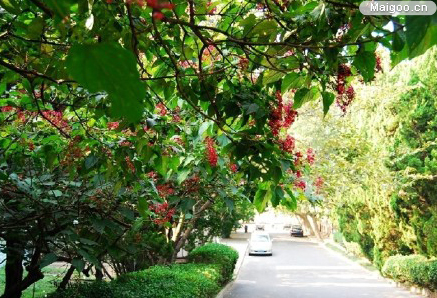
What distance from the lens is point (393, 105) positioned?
43.3 feet

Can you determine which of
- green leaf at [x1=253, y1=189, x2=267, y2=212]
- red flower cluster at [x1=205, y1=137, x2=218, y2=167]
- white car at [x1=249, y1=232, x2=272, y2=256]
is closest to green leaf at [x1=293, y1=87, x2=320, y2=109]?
green leaf at [x1=253, y1=189, x2=267, y2=212]

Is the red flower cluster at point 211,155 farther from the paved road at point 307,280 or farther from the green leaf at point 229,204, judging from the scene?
the paved road at point 307,280

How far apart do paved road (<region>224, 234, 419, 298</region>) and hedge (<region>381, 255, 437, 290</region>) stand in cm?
47

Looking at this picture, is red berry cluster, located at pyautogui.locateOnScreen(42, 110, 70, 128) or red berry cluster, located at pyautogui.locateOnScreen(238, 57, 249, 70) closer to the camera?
red berry cluster, located at pyautogui.locateOnScreen(238, 57, 249, 70)

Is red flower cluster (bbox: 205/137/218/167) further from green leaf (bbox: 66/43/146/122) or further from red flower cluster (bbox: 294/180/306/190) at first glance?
green leaf (bbox: 66/43/146/122)

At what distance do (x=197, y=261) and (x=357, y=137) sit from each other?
6034 millimetres

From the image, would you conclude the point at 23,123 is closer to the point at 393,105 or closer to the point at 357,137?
the point at 357,137

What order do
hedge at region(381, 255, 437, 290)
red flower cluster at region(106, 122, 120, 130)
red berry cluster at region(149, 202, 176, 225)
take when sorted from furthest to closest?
hedge at region(381, 255, 437, 290), red berry cluster at region(149, 202, 176, 225), red flower cluster at region(106, 122, 120, 130)

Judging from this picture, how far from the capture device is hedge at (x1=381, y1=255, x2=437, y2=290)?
11086mm

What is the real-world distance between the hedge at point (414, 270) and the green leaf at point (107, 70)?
12.1 metres

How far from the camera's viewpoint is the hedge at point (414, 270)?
436 inches

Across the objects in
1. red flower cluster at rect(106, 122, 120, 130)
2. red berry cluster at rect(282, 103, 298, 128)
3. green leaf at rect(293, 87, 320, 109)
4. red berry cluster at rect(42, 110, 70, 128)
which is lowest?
green leaf at rect(293, 87, 320, 109)

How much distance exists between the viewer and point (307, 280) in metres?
15.8

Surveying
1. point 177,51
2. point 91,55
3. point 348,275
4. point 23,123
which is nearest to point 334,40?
point 177,51
